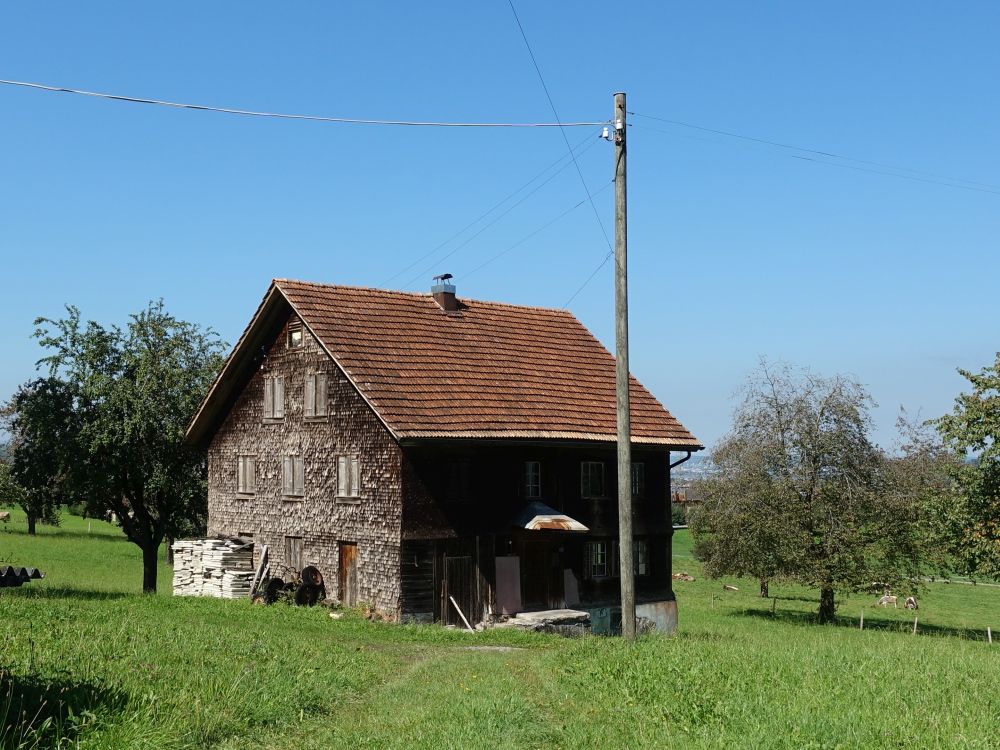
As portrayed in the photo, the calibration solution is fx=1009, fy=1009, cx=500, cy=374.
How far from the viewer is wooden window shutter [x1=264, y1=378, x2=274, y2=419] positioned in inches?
1262

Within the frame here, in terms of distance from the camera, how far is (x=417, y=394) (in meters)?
28.0

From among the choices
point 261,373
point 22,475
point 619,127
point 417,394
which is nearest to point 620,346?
point 619,127

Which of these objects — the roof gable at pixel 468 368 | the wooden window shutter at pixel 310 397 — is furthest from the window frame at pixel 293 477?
the roof gable at pixel 468 368

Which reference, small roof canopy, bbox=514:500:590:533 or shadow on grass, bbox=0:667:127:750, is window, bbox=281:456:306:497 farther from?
shadow on grass, bbox=0:667:127:750

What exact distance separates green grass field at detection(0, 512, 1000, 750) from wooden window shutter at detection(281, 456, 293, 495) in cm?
899

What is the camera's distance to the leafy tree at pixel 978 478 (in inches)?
1234

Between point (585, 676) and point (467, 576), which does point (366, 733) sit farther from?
point (467, 576)

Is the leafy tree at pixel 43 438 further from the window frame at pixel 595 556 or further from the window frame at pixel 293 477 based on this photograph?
the window frame at pixel 595 556

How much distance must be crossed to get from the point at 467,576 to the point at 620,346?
10.5 m

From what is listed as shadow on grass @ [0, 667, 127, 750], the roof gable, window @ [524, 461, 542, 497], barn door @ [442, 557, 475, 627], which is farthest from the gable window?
shadow on grass @ [0, 667, 127, 750]

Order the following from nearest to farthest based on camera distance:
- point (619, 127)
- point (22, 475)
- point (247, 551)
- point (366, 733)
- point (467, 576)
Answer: point (366, 733) < point (619, 127) < point (467, 576) < point (247, 551) < point (22, 475)

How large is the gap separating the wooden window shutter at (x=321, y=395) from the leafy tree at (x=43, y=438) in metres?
11.5

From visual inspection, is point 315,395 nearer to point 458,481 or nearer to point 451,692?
point 458,481

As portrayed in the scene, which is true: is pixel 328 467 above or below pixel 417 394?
below
